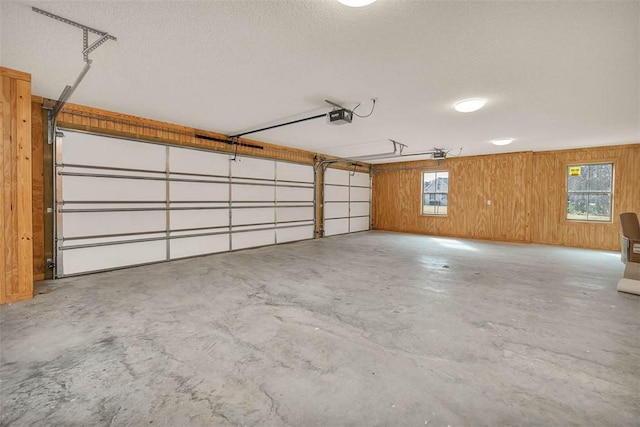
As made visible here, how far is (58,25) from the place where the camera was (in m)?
2.20

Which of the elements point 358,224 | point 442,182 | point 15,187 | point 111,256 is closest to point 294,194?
point 358,224

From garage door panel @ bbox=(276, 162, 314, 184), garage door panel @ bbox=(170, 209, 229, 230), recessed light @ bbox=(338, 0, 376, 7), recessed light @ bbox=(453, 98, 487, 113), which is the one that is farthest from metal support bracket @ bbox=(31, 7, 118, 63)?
garage door panel @ bbox=(276, 162, 314, 184)

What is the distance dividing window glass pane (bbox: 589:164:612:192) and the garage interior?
0.77 ft

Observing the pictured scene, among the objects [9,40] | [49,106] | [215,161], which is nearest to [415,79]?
[9,40]

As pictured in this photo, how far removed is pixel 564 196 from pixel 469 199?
215 centimetres

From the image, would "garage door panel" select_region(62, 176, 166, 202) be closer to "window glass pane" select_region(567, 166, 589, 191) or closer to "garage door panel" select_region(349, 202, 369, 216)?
"garage door panel" select_region(349, 202, 369, 216)

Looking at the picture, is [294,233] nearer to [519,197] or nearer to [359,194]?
[359,194]

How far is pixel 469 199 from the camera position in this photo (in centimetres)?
840

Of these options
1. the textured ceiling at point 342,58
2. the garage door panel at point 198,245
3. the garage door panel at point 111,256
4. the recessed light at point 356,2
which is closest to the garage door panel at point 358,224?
the garage door panel at point 198,245

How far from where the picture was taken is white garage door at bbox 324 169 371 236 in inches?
341

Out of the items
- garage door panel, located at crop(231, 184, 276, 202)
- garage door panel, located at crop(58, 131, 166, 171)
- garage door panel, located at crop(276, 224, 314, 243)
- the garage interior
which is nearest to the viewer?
the garage interior

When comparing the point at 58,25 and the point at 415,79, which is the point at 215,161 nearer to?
the point at 58,25

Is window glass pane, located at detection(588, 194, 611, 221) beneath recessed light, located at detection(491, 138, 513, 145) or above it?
beneath

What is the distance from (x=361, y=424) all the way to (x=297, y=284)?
2409 millimetres
